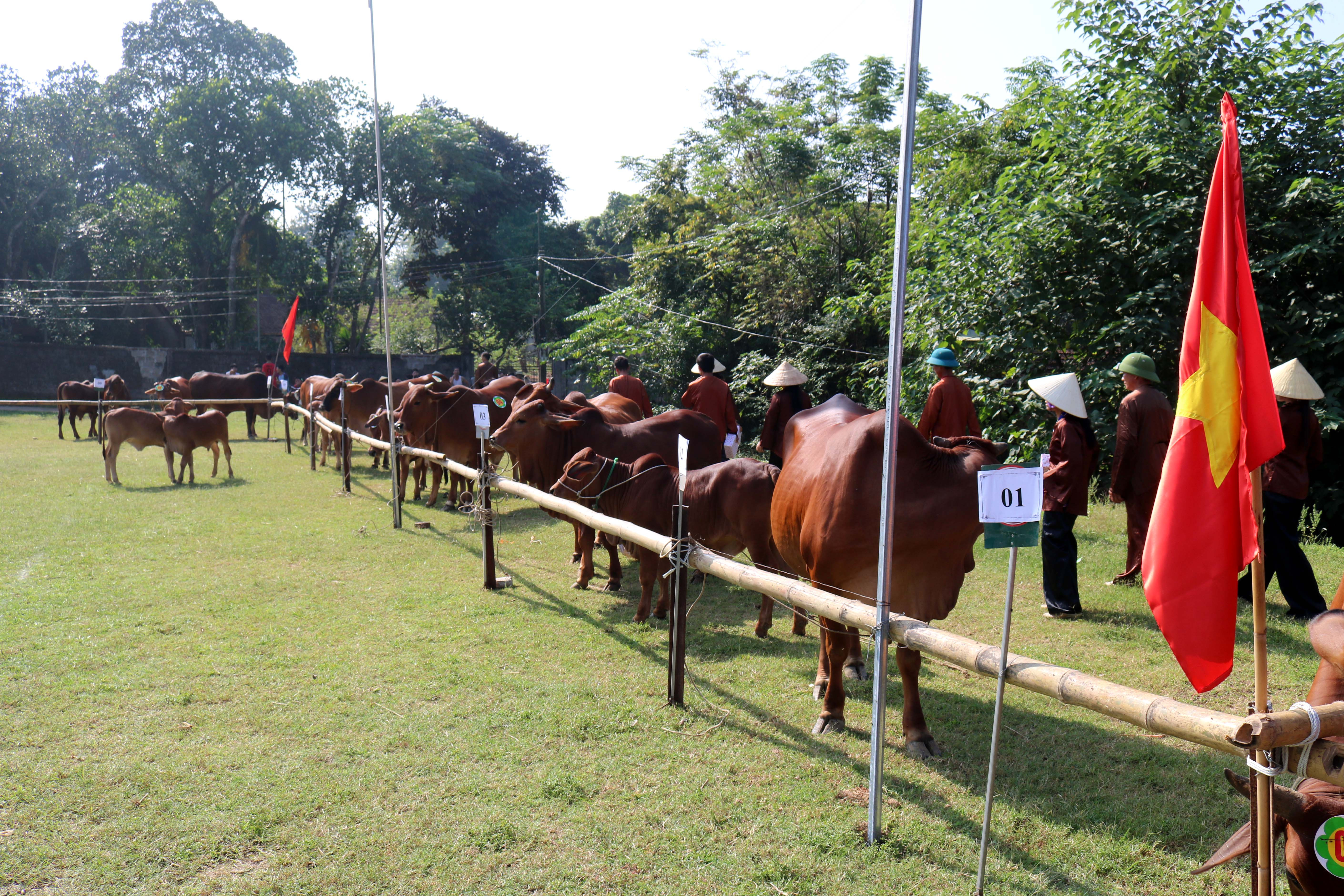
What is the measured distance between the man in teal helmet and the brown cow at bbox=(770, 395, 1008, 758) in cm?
356

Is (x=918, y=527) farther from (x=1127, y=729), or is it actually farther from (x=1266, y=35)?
(x=1266, y=35)

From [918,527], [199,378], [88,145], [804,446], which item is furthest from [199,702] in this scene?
[88,145]

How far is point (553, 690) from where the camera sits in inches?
220

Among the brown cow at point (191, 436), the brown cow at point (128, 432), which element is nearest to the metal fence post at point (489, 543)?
the brown cow at point (191, 436)

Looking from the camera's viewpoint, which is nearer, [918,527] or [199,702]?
[918,527]

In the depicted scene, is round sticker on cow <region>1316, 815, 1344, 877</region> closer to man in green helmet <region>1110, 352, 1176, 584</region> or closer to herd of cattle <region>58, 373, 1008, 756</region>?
herd of cattle <region>58, 373, 1008, 756</region>

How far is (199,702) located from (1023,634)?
568 centimetres

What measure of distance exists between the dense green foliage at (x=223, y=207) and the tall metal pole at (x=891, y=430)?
36.3 meters

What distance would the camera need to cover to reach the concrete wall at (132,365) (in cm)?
3525

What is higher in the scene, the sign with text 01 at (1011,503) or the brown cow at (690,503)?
the sign with text 01 at (1011,503)

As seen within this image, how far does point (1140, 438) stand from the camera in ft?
23.6

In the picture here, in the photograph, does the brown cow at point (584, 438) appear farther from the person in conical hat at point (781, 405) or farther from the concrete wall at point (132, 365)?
the concrete wall at point (132, 365)

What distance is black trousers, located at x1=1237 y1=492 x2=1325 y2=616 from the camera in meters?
6.68

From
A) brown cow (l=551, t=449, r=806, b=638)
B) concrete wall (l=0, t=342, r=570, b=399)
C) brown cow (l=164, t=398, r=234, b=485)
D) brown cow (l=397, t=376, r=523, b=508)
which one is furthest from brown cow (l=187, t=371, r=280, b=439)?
brown cow (l=551, t=449, r=806, b=638)
